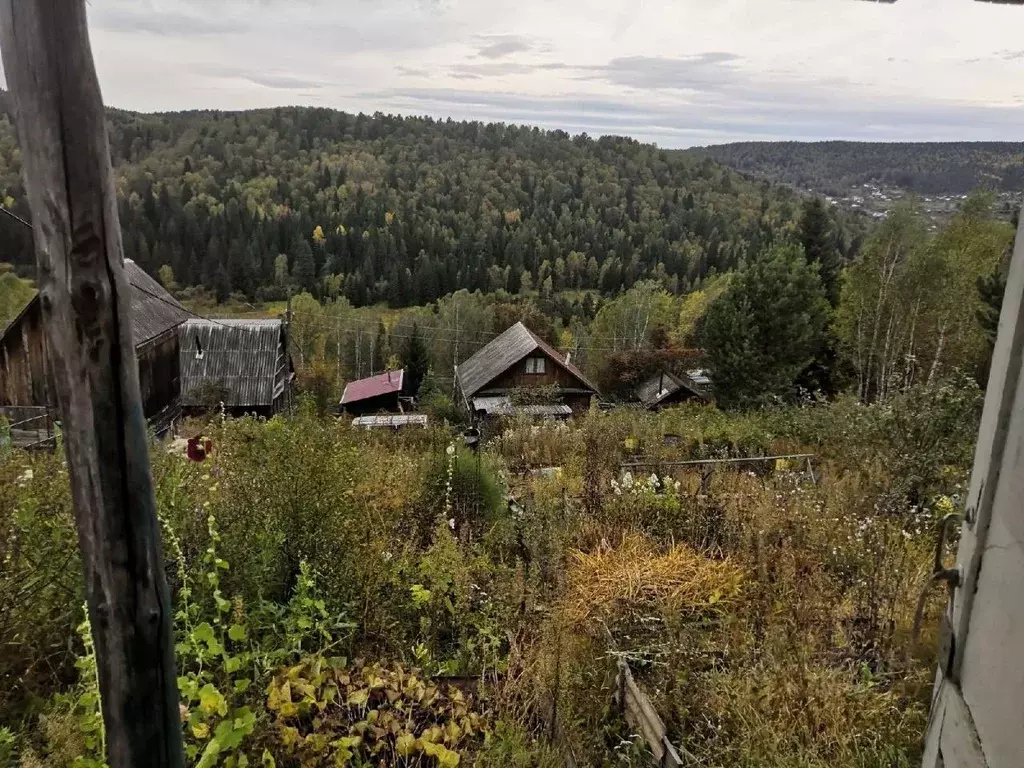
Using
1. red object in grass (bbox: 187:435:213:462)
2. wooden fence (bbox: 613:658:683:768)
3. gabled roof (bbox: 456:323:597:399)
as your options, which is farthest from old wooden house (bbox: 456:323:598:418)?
wooden fence (bbox: 613:658:683:768)

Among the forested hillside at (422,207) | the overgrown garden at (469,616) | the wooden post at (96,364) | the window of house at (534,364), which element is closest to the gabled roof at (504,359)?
the window of house at (534,364)

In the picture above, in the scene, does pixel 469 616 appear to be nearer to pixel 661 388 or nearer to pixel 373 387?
pixel 661 388

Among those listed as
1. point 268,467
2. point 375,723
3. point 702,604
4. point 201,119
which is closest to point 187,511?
point 268,467

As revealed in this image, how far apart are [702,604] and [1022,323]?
390cm

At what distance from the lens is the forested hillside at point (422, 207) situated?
55.4 metres

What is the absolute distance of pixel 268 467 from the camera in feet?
12.4

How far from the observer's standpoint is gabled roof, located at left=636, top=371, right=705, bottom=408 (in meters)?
27.5

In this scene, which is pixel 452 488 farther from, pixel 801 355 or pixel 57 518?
pixel 801 355

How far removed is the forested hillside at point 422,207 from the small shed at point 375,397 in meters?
18.0

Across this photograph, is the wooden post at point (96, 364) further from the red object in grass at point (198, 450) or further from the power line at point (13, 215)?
the red object in grass at point (198, 450)

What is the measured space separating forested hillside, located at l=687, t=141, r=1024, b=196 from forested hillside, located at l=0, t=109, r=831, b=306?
5.55 meters

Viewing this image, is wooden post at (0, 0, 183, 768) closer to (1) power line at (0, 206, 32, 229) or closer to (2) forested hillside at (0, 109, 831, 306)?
(1) power line at (0, 206, 32, 229)

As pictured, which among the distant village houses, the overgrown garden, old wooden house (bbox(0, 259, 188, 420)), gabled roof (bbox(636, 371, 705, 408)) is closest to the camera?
the overgrown garden

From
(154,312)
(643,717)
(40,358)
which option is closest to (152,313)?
(154,312)
